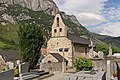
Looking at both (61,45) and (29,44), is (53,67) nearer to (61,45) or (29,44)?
(29,44)

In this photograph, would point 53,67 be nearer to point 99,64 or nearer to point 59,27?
point 99,64

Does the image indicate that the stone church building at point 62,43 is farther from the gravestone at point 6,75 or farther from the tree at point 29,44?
the gravestone at point 6,75

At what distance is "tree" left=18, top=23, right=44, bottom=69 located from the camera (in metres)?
27.8

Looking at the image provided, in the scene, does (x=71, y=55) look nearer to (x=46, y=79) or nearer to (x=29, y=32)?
(x=29, y=32)

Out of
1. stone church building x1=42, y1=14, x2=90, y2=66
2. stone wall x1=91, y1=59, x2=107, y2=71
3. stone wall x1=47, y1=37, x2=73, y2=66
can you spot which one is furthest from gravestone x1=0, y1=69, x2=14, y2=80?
stone wall x1=47, y1=37, x2=73, y2=66

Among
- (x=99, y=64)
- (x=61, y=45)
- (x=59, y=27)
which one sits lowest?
(x=99, y=64)

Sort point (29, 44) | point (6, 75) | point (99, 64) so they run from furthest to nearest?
point (29, 44) < point (99, 64) < point (6, 75)

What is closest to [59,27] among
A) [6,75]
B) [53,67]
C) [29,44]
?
[29,44]

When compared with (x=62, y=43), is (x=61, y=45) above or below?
below

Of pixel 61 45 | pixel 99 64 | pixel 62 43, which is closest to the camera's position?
pixel 99 64

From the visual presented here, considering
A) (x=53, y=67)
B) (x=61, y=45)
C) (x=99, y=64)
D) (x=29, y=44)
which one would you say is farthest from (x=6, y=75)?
(x=61, y=45)

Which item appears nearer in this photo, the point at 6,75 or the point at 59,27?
the point at 6,75

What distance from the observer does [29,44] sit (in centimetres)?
2798

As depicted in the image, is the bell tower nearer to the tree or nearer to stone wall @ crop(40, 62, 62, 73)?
the tree
